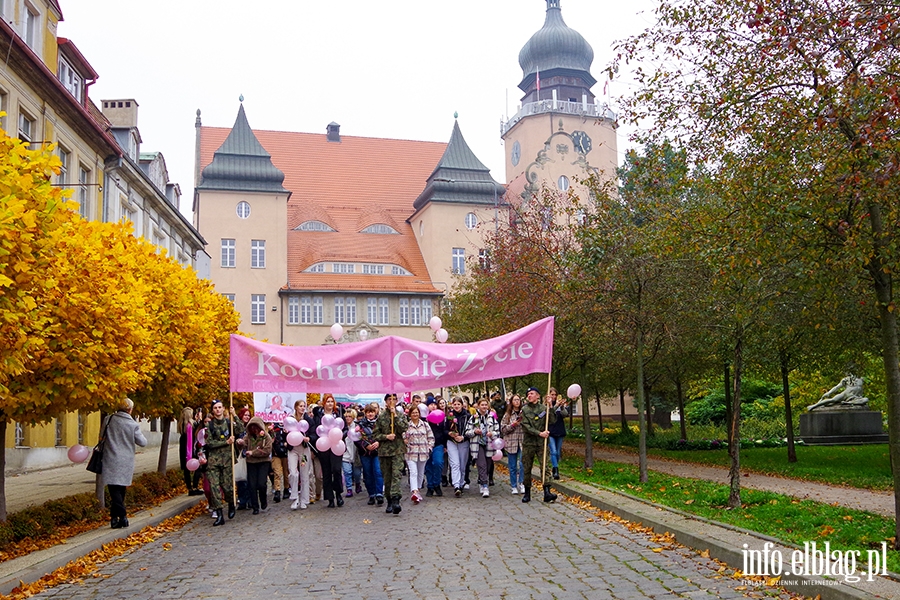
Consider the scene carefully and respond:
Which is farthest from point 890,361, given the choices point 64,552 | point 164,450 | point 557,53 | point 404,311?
point 557,53

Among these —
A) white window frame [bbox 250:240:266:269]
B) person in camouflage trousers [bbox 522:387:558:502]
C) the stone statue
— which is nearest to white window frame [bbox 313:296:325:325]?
white window frame [bbox 250:240:266:269]

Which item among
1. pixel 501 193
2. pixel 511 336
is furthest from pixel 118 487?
pixel 501 193

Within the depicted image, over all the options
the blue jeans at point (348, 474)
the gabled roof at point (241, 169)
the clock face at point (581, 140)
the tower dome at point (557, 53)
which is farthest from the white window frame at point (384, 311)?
the blue jeans at point (348, 474)

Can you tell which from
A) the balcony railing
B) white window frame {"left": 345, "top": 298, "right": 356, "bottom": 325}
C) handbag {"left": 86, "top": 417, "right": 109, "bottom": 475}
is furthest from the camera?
the balcony railing

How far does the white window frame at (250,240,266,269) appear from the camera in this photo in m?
65.1

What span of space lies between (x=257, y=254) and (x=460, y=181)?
51.9 feet

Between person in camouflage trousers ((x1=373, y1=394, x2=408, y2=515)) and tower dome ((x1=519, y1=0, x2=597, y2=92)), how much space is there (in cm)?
6078

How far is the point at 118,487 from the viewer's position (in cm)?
1327

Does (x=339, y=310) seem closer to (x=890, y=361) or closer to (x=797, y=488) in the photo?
(x=797, y=488)

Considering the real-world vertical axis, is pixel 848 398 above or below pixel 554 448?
above

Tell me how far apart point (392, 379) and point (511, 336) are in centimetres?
221

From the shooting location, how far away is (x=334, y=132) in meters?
81.9

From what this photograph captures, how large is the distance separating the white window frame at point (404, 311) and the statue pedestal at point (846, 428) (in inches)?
1438

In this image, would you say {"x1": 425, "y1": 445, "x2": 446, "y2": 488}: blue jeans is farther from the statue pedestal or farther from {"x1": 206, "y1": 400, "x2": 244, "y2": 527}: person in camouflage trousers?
the statue pedestal
